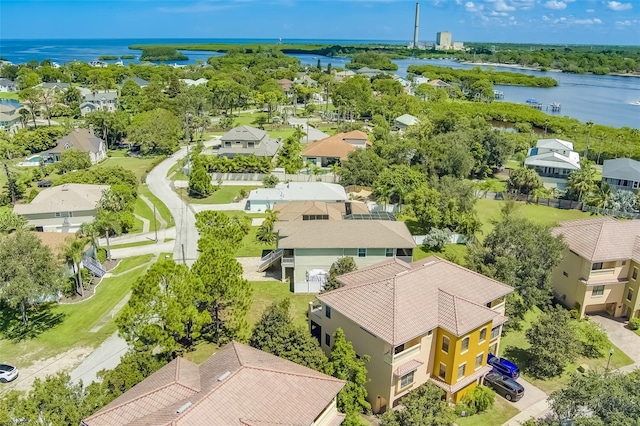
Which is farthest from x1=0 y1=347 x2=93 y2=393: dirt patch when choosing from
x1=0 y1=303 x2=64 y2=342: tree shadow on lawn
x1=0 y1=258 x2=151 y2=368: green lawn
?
x1=0 y1=303 x2=64 y2=342: tree shadow on lawn

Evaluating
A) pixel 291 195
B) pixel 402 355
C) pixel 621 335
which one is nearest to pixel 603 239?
pixel 621 335

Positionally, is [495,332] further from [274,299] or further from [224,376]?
[224,376]

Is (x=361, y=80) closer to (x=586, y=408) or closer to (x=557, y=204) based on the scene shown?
(x=557, y=204)

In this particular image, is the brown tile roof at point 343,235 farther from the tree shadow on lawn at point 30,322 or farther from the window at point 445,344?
the tree shadow on lawn at point 30,322

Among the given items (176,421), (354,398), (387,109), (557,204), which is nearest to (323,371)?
(354,398)

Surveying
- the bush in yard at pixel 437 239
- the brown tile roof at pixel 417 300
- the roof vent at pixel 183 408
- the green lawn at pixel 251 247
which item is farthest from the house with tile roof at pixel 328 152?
the roof vent at pixel 183 408

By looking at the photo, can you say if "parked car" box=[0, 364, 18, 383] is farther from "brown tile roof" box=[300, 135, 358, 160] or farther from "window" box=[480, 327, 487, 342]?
"brown tile roof" box=[300, 135, 358, 160]
